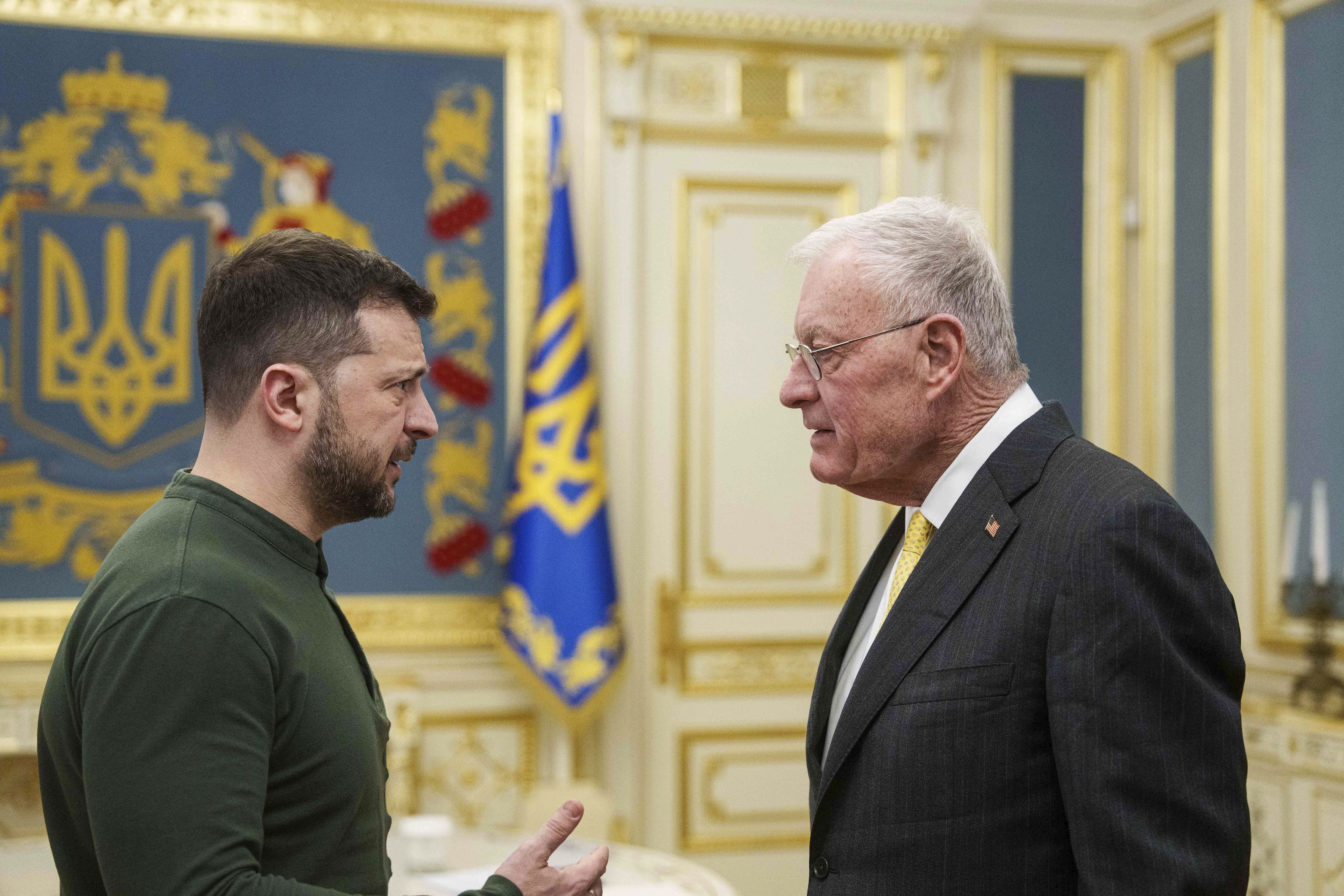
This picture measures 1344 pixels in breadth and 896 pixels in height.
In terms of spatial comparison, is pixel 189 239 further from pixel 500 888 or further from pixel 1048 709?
pixel 1048 709

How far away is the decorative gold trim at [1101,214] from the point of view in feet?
15.6

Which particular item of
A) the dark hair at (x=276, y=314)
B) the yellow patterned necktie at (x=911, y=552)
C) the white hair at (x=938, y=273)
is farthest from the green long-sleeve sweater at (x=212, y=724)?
the white hair at (x=938, y=273)

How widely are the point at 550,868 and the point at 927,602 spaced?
1.74ft

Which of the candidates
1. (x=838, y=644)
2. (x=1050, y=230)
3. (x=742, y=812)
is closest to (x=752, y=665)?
(x=742, y=812)

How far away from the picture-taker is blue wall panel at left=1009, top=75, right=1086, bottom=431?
4.72 metres

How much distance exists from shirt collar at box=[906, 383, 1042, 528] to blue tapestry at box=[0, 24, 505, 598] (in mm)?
2876

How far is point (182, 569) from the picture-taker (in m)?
1.22

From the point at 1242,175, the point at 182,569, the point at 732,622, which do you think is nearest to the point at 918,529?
the point at 182,569

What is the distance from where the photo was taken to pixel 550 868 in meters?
1.39

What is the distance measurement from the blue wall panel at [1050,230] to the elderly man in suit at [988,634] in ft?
10.6

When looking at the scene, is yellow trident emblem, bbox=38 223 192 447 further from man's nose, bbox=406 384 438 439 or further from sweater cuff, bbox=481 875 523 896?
sweater cuff, bbox=481 875 523 896

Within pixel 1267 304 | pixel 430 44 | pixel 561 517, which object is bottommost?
pixel 561 517

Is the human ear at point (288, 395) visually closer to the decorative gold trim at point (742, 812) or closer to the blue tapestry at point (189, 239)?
the blue tapestry at point (189, 239)

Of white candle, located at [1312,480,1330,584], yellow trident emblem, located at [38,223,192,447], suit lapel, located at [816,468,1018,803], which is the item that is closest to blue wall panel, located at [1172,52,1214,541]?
white candle, located at [1312,480,1330,584]
